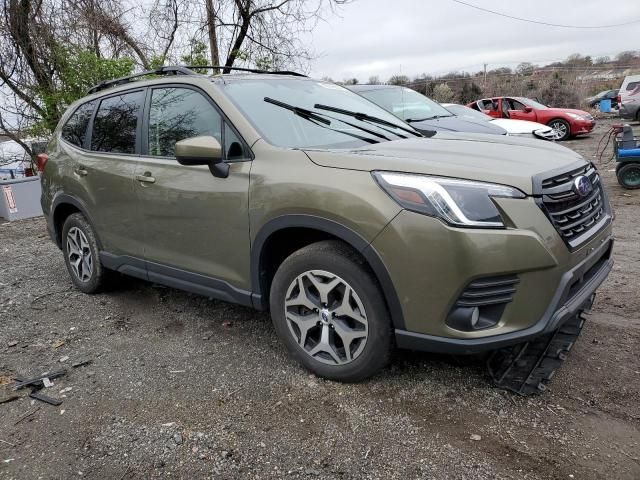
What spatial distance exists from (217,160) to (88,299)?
94.0 inches

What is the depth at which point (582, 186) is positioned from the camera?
9.18ft

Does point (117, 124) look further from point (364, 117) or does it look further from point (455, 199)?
point (455, 199)

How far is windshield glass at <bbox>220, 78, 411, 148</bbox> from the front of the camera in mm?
3271

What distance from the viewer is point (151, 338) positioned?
386cm

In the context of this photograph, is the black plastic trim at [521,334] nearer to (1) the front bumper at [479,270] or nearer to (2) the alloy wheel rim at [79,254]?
(1) the front bumper at [479,270]

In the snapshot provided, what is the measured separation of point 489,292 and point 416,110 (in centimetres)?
608

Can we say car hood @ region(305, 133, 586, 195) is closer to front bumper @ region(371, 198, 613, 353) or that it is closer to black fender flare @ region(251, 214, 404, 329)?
front bumper @ region(371, 198, 613, 353)

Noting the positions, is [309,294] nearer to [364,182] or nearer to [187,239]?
[364,182]

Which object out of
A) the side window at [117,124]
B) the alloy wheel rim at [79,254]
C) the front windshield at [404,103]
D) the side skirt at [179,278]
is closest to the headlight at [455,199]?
the side skirt at [179,278]

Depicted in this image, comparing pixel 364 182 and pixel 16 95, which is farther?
pixel 16 95

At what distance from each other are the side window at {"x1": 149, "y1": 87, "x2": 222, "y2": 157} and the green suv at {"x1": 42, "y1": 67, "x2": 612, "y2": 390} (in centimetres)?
1

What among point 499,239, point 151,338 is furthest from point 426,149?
point 151,338

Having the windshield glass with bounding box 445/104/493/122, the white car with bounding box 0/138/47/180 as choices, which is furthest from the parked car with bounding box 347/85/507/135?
the white car with bounding box 0/138/47/180

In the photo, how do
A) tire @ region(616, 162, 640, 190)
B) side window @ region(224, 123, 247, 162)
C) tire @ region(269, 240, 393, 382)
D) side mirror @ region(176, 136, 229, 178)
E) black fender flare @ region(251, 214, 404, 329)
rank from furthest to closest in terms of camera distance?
tire @ region(616, 162, 640, 190), side window @ region(224, 123, 247, 162), side mirror @ region(176, 136, 229, 178), tire @ region(269, 240, 393, 382), black fender flare @ region(251, 214, 404, 329)
